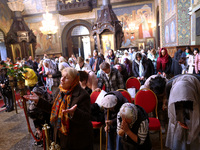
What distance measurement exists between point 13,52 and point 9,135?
A: 13.6 m

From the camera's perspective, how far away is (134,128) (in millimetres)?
1896

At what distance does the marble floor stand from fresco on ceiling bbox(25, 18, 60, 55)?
14.0 m

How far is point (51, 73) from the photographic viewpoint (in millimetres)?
5531

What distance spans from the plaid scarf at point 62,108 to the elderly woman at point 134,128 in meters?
0.65

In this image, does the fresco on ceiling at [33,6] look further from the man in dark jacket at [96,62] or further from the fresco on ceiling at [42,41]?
the man in dark jacket at [96,62]

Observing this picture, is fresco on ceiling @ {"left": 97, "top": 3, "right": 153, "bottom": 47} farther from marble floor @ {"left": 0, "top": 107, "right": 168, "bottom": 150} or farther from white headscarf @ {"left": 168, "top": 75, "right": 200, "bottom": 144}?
white headscarf @ {"left": 168, "top": 75, "right": 200, "bottom": 144}

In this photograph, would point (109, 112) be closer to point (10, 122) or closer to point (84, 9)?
point (10, 122)

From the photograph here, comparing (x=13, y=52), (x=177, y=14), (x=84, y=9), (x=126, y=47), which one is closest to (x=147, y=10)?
(x=126, y=47)

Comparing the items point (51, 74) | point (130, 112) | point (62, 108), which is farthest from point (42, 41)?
point (130, 112)

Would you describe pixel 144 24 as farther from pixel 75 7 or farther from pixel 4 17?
pixel 4 17

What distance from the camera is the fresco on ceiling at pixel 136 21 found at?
1620 cm

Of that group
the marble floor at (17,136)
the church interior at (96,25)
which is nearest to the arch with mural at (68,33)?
the church interior at (96,25)

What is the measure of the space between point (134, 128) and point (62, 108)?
35.2 inches

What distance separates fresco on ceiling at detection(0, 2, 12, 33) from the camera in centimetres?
1573
